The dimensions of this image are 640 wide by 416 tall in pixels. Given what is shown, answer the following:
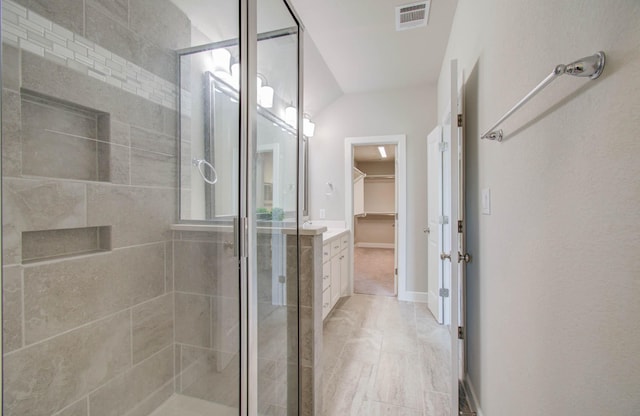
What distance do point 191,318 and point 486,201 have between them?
1.79 meters

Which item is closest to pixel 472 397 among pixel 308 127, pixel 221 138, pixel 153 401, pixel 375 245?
pixel 153 401

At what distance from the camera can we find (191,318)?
1645mm

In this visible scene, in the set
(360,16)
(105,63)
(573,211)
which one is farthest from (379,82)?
(573,211)

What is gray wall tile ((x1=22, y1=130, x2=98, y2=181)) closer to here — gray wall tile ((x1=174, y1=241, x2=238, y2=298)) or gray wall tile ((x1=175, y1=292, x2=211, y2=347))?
gray wall tile ((x1=174, y1=241, x2=238, y2=298))

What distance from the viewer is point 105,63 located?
1331 mm

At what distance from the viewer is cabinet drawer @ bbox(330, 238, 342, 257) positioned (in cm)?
304

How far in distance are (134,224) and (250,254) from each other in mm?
753

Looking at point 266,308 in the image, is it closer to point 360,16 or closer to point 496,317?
point 496,317

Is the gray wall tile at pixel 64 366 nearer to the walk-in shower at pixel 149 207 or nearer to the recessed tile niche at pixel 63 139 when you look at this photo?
the walk-in shower at pixel 149 207

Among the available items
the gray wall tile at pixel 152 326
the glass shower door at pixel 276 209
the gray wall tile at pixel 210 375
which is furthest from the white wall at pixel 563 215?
the gray wall tile at pixel 152 326

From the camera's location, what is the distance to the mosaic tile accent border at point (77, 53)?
3.24 ft

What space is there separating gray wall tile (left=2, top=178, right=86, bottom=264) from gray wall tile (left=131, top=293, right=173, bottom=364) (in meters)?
0.58

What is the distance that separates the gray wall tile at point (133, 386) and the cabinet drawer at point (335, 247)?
178cm

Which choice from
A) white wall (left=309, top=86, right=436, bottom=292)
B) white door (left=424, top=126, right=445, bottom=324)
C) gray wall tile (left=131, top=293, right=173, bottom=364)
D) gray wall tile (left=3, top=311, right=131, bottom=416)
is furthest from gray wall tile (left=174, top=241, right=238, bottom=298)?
white wall (left=309, top=86, right=436, bottom=292)
